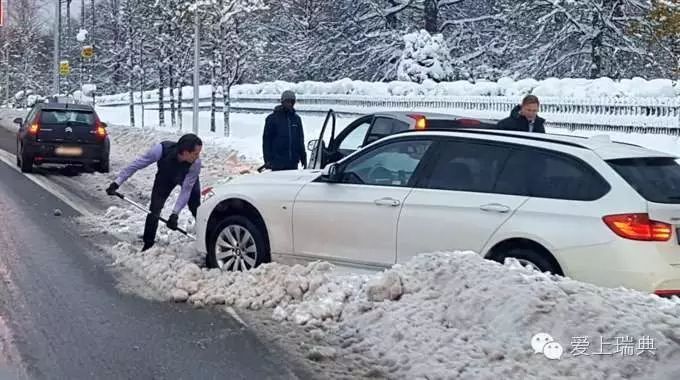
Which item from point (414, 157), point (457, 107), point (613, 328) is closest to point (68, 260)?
point (414, 157)

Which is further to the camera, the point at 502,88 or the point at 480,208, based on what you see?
the point at 502,88

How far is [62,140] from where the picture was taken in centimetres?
1725

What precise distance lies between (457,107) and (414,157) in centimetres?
1747

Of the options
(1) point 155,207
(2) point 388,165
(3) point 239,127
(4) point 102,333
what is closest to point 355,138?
(1) point 155,207

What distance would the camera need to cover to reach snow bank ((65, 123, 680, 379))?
493cm

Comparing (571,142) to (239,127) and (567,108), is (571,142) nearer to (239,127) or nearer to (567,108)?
(567,108)

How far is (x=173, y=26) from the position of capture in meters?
28.8

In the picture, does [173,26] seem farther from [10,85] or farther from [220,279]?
[10,85]

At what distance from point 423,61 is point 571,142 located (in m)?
25.4

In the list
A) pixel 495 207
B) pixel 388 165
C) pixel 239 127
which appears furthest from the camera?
pixel 239 127

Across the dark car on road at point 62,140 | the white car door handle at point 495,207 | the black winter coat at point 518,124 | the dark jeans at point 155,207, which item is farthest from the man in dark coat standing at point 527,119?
the dark car on road at point 62,140

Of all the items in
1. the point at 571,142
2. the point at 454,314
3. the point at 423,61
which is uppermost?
the point at 423,61

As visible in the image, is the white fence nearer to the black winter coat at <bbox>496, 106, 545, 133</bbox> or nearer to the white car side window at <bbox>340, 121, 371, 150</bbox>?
the white car side window at <bbox>340, 121, 371, 150</bbox>

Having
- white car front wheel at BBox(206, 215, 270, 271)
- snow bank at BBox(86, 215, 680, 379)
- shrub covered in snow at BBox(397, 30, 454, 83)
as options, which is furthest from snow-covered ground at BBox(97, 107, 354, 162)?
snow bank at BBox(86, 215, 680, 379)
